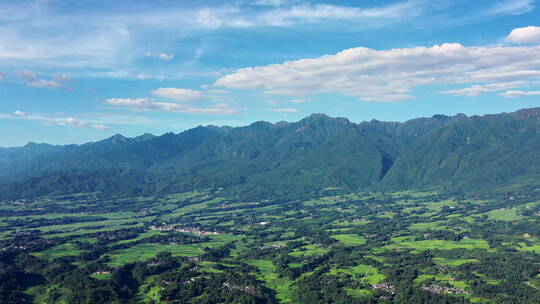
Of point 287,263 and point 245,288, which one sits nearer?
point 245,288

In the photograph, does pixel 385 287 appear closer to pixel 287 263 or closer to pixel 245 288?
pixel 245 288


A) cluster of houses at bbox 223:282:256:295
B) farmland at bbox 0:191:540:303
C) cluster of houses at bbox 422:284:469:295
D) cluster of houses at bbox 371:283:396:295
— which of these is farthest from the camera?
cluster of houses at bbox 223:282:256:295

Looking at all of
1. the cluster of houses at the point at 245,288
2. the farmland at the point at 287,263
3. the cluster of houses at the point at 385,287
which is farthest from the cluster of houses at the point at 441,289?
the cluster of houses at the point at 245,288

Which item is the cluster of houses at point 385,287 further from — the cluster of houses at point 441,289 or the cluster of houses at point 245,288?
the cluster of houses at point 245,288

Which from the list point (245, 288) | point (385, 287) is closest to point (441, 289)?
point (385, 287)

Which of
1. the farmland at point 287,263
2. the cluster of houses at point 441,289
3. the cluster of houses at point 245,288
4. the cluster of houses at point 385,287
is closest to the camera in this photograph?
the cluster of houses at point 441,289

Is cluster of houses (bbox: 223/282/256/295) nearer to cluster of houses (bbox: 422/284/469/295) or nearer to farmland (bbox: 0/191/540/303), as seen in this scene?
farmland (bbox: 0/191/540/303)

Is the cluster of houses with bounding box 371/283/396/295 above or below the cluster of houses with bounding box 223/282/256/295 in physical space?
below

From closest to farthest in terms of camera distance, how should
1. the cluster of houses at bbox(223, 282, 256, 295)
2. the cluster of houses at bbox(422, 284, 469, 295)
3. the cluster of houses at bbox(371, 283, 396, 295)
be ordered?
the cluster of houses at bbox(422, 284, 469, 295), the cluster of houses at bbox(371, 283, 396, 295), the cluster of houses at bbox(223, 282, 256, 295)

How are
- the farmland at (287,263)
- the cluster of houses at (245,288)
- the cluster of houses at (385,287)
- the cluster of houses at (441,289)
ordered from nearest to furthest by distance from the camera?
the cluster of houses at (441,289), the farmland at (287,263), the cluster of houses at (385,287), the cluster of houses at (245,288)

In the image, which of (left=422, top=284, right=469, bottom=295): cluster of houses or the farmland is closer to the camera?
(left=422, top=284, right=469, bottom=295): cluster of houses

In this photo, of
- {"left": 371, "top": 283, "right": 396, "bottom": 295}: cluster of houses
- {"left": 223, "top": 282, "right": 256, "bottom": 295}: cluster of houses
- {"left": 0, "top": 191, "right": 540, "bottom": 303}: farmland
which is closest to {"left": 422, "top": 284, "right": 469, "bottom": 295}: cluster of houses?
{"left": 0, "top": 191, "right": 540, "bottom": 303}: farmland

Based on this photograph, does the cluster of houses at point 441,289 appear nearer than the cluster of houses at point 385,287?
Yes
